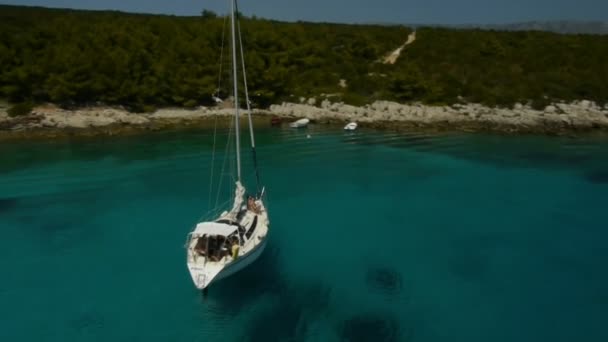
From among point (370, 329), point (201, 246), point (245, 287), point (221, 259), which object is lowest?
point (370, 329)

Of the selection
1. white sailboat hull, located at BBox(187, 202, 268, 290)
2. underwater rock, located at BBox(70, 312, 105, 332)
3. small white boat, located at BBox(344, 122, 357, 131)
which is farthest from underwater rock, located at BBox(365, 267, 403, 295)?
small white boat, located at BBox(344, 122, 357, 131)

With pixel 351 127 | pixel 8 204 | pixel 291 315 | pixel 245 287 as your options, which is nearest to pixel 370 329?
pixel 291 315

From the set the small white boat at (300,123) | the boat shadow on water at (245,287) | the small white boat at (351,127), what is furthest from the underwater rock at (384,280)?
the small white boat at (300,123)

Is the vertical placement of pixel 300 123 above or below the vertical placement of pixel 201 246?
below

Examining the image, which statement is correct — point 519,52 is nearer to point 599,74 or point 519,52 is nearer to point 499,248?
point 599,74

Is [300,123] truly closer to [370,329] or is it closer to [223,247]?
[223,247]

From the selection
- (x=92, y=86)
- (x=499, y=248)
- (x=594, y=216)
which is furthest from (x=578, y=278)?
(x=92, y=86)

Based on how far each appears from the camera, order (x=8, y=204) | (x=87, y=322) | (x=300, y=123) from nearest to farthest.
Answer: (x=87, y=322) < (x=8, y=204) < (x=300, y=123)

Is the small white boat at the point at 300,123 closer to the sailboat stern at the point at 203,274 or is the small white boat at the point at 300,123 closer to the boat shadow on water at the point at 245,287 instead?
the boat shadow on water at the point at 245,287

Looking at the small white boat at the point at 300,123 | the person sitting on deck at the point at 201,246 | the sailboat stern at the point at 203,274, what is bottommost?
the small white boat at the point at 300,123
